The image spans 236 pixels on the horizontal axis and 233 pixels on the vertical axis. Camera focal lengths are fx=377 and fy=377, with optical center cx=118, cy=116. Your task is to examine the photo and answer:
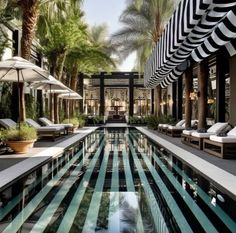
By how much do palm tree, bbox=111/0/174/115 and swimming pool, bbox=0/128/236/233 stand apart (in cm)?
1717

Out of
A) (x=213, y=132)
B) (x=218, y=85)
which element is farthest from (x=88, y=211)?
(x=218, y=85)

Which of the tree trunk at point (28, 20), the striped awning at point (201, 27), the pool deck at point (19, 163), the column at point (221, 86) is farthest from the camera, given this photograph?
the column at point (221, 86)

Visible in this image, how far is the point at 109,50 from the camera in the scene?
29656mm

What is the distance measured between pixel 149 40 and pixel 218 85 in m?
12.0

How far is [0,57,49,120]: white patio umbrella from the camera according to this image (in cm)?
1042

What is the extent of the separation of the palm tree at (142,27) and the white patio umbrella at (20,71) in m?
13.5

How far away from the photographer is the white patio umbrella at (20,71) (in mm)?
10418

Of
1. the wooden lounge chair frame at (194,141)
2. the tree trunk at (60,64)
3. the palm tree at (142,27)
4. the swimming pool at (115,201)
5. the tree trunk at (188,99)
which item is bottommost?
the swimming pool at (115,201)

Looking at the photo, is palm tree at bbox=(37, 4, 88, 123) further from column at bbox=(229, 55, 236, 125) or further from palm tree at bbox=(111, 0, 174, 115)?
column at bbox=(229, 55, 236, 125)

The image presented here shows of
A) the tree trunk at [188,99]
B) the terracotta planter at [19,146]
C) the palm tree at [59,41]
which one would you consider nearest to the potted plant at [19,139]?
the terracotta planter at [19,146]

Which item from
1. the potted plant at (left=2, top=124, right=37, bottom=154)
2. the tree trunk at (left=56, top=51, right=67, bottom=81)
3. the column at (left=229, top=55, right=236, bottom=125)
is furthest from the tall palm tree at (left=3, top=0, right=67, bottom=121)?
the tree trunk at (left=56, top=51, right=67, bottom=81)

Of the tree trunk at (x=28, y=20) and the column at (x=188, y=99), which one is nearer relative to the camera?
the tree trunk at (x=28, y=20)

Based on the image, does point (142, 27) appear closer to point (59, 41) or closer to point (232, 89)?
point (59, 41)

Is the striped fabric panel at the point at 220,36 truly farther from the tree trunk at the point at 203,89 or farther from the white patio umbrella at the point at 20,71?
the white patio umbrella at the point at 20,71
